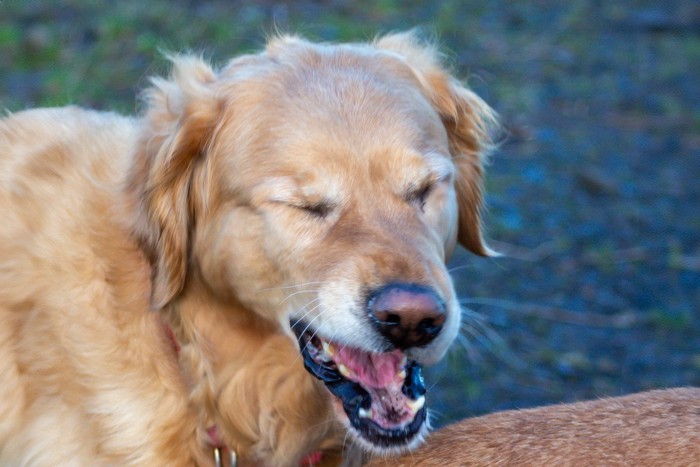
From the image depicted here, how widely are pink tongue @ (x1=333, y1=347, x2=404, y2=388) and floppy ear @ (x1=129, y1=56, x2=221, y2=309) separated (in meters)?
0.62

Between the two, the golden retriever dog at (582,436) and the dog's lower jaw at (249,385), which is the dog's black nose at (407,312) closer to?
the golden retriever dog at (582,436)

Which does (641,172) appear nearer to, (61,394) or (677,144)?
(677,144)

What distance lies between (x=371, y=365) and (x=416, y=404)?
16 cm

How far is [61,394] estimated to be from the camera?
11.6ft

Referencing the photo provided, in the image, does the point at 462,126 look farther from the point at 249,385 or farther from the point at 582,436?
the point at 582,436

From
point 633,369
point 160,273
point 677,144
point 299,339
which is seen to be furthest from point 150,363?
point 677,144

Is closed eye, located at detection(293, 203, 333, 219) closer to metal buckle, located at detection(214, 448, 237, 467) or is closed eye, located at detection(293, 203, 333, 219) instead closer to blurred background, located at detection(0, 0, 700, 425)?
metal buckle, located at detection(214, 448, 237, 467)

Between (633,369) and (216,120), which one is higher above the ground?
(216,120)

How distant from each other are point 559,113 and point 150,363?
5293 millimetres

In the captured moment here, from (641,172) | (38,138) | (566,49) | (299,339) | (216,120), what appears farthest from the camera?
(566,49)

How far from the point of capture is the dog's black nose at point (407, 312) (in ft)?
9.36

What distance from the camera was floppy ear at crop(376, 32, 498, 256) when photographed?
370 centimetres

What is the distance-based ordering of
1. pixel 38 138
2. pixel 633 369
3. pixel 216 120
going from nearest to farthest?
pixel 216 120, pixel 38 138, pixel 633 369

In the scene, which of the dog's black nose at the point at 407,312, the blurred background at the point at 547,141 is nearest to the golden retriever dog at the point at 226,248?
the dog's black nose at the point at 407,312
